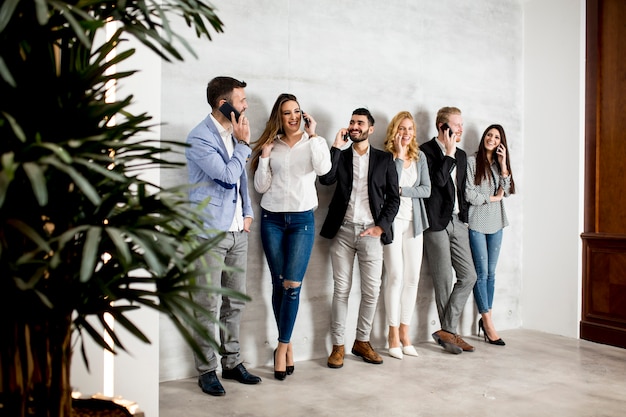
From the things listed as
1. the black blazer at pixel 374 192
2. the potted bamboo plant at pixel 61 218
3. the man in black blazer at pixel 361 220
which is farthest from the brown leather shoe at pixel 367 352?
the potted bamboo plant at pixel 61 218

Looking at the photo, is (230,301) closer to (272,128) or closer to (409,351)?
→ (272,128)

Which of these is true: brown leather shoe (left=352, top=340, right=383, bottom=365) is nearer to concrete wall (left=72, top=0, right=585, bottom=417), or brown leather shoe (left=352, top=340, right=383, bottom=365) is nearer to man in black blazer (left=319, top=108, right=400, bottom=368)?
man in black blazer (left=319, top=108, right=400, bottom=368)

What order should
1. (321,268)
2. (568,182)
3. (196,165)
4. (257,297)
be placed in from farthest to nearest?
(568,182) → (321,268) → (257,297) → (196,165)

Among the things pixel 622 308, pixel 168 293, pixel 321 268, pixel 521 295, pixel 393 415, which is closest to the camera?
pixel 168 293

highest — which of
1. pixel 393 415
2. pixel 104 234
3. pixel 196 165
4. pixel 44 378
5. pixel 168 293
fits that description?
pixel 196 165

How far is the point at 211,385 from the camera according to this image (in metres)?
3.30

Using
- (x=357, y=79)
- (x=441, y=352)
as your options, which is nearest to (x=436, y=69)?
(x=357, y=79)

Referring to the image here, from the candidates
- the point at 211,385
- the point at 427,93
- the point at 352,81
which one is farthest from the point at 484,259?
the point at 211,385

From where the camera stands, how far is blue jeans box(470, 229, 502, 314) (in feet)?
15.5

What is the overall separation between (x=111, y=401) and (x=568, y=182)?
14.0ft

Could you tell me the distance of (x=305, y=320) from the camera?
413 centimetres

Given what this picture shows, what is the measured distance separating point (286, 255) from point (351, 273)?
1.93 feet

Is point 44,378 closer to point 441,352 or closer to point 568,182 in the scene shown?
point 441,352

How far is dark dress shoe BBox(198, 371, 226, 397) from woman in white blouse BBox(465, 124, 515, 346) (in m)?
2.31
